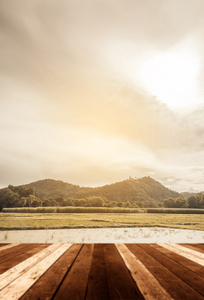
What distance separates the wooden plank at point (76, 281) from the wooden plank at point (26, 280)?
1.18 feet

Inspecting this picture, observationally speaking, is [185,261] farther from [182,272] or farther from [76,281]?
[76,281]

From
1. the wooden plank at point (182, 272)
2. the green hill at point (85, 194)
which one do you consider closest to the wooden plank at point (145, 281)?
the wooden plank at point (182, 272)

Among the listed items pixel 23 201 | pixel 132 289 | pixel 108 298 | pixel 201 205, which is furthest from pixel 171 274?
pixel 201 205

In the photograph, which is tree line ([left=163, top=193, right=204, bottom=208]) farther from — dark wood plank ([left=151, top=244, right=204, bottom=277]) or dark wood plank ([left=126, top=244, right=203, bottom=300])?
dark wood plank ([left=126, top=244, right=203, bottom=300])

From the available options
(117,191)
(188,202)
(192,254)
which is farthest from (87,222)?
(117,191)

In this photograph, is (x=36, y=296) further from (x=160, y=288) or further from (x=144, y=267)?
(x=144, y=267)

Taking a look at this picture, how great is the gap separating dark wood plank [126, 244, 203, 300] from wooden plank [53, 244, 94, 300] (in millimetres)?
893

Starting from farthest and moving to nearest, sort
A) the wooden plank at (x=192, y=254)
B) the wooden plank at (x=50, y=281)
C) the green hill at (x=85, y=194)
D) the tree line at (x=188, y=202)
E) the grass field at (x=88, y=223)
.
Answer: the tree line at (x=188, y=202) → the green hill at (x=85, y=194) → the grass field at (x=88, y=223) → the wooden plank at (x=192, y=254) → the wooden plank at (x=50, y=281)

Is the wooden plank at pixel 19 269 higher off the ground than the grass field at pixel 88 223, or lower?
higher

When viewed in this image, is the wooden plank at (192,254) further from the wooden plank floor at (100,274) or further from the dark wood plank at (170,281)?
the dark wood plank at (170,281)

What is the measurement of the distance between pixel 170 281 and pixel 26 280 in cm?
171

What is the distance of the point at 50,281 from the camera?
2.21 metres

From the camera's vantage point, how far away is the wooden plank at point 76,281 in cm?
186

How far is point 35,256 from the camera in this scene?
3.33 metres
